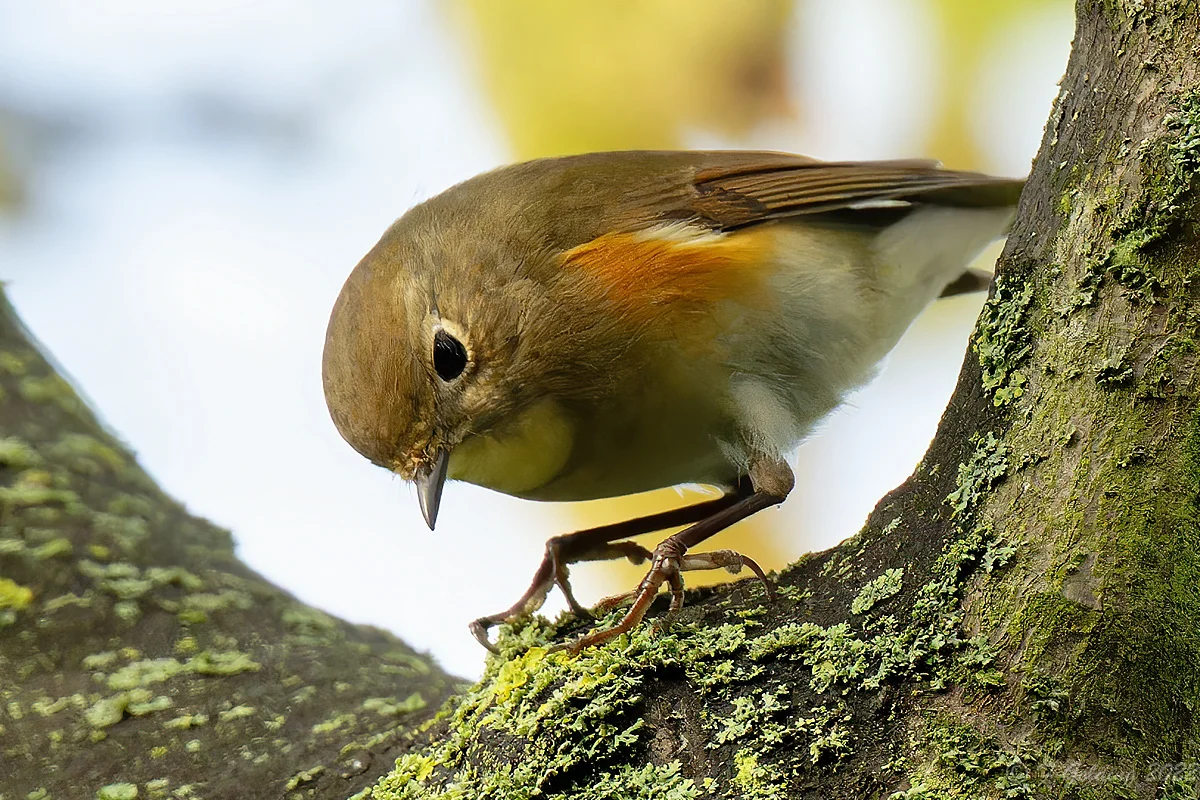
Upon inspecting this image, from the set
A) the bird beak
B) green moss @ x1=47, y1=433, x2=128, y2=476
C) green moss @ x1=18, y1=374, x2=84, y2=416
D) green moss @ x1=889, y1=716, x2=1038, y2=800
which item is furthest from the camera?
green moss @ x1=18, y1=374, x2=84, y2=416

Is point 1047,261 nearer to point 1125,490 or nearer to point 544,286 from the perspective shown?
point 1125,490

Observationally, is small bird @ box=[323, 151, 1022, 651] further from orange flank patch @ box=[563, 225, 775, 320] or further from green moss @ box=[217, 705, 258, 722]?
green moss @ box=[217, 705, 258, 722]

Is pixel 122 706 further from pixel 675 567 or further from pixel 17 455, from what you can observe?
pixel 675 567

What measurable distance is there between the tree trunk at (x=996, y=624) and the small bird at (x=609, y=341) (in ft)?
1.58

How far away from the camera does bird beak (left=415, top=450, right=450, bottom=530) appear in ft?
8.27

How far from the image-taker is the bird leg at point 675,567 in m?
2.12

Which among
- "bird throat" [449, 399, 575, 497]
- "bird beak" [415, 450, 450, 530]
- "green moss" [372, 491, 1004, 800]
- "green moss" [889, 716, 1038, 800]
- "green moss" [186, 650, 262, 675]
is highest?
"bird throat" [449, 399, 575, 497]

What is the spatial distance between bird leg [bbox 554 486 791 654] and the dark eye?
2.23 ft

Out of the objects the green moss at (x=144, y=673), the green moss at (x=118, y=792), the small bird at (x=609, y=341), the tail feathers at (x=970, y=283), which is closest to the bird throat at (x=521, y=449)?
the small bird at (x=609, y=341)

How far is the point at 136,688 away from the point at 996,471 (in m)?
1.89

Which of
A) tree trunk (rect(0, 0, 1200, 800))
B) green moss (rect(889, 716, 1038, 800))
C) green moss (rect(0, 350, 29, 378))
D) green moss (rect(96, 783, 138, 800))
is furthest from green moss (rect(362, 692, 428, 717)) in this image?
green moss (rect(0, 350, 29, 378))

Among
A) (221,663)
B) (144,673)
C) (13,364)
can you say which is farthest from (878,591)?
(13,364)

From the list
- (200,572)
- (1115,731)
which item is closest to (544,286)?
(200,572)

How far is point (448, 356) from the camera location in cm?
262
